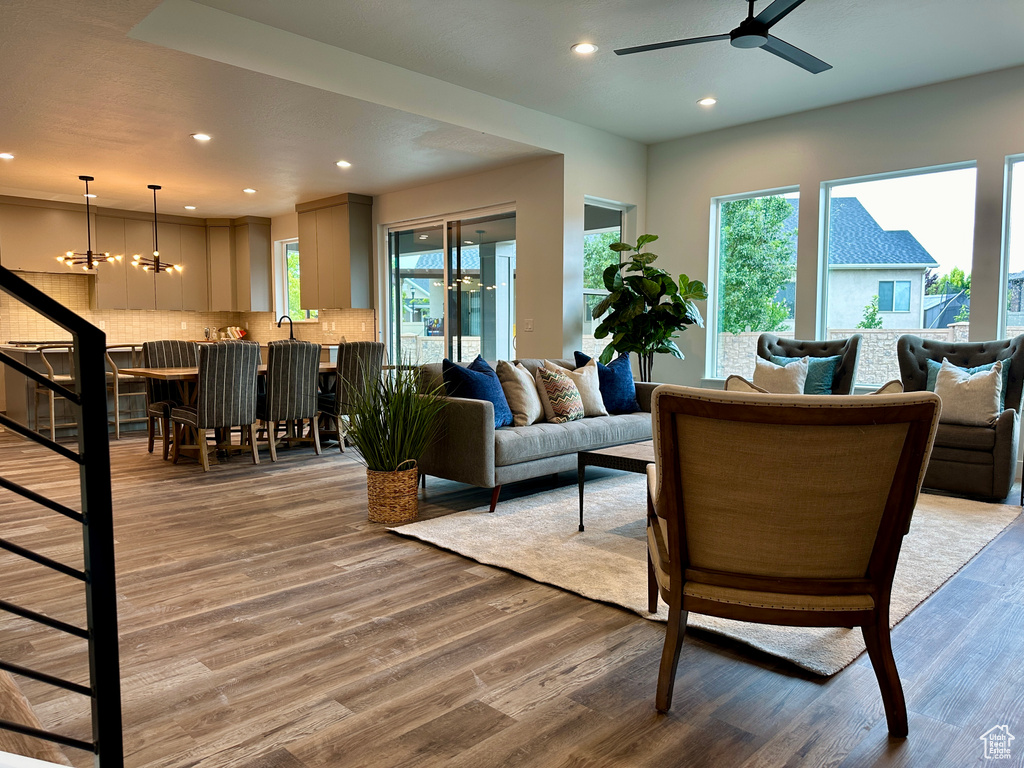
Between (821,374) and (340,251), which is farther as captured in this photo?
(340,251)

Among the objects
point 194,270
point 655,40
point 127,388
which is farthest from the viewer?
point 194,270

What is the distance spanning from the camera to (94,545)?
45.6 inches

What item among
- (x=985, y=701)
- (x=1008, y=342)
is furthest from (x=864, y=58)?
(x=985, y=701)

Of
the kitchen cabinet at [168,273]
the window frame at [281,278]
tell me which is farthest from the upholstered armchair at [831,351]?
the kitchen cabinet at [168,273]

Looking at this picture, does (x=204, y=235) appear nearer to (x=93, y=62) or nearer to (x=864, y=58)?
(x=93, y=62)

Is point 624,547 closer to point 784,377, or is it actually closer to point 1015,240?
point 784,377

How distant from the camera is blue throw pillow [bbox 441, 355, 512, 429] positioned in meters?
4.29

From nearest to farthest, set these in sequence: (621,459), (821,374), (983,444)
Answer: (621,459) → (983,444) → (821,374)

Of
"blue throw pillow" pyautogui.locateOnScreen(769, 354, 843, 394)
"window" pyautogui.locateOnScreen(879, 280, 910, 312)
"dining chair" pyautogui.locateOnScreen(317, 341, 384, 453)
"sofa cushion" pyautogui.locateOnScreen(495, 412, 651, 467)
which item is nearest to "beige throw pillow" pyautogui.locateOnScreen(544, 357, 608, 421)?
"sofa cushion" pyautogui.locateOnScreen(495, 412, 651, 467)

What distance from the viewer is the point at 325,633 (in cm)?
249

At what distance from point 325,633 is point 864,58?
5.06 metres

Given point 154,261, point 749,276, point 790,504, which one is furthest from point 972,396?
point 154,261

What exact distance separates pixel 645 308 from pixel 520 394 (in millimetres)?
2381

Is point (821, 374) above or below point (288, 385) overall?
above
